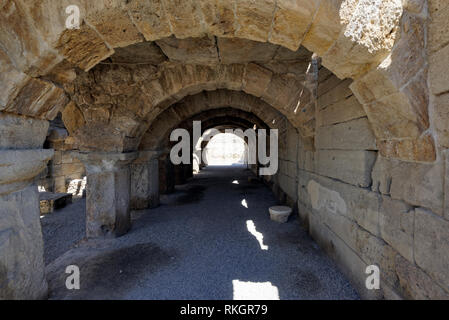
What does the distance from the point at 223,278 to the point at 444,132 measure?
2.36m

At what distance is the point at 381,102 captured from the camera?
1684 millimetres

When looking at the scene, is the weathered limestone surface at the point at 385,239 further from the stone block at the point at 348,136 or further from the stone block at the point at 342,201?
the stone block at the point at 348,136

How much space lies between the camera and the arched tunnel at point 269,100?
1461 millimetres

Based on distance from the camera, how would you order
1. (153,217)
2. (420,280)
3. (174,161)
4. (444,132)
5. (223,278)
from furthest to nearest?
(174,161), (153,217), (223,278), (420,280), (444,132)

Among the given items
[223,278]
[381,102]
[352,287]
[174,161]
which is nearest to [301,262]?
[352,287]

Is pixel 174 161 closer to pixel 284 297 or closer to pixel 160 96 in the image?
Answer: pixel 160 96

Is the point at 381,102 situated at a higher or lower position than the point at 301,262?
higher

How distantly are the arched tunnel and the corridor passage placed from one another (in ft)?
0.09

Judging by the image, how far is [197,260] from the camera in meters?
2.95

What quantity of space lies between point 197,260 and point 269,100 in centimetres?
276

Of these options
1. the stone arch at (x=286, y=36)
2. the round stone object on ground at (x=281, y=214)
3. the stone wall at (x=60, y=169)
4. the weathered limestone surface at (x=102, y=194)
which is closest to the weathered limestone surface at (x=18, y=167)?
the stone arch at (x=286, y=36)

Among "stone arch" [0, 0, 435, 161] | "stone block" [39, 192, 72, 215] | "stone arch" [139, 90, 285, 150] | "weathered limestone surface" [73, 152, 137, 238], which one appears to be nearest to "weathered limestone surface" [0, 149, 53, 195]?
"stone arch" [0, 0, 435, 161]

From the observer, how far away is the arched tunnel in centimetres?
146

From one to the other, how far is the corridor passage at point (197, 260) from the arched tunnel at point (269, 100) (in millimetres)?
26
